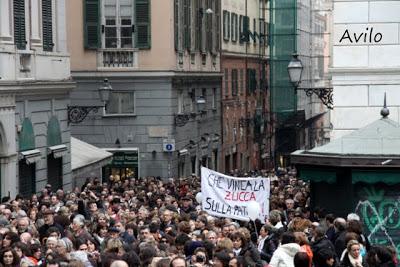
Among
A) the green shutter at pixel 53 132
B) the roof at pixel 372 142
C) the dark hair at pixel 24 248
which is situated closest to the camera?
the dark hair at pixel 24 248

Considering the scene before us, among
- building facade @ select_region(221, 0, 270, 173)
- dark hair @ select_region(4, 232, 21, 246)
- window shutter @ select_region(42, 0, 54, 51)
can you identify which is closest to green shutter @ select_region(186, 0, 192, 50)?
building facade @ select_region(221, 0, 270, 173)

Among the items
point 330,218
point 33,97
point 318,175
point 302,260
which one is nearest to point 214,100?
point 33,97

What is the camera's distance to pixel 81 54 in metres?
50.3

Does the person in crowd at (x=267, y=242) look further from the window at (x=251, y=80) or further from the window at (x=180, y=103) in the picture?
the window at (x=251, y=80)

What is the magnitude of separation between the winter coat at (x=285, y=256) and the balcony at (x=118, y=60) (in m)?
33.1

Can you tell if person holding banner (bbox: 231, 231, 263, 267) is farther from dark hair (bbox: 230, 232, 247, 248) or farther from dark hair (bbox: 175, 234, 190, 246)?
dark hair (bbox: 175, 234, 190, 246)

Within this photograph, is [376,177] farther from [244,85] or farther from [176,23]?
[244,85]

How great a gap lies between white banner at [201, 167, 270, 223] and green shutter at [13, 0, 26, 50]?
494 inches

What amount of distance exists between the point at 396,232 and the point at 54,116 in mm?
19361

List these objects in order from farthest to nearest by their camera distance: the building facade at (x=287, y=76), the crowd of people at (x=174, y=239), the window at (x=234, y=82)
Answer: the building facade at (x=287, y=76) → the window at (x=234, y=82) → the crowd of people at (x=174, y=239)

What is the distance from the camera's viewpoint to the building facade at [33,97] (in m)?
35.2

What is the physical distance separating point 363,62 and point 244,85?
137 feet

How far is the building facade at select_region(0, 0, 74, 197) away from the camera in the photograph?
3519 centimetres

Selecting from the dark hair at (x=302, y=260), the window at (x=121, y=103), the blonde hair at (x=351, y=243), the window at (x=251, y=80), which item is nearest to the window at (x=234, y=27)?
the window at (x=251, y=80)
